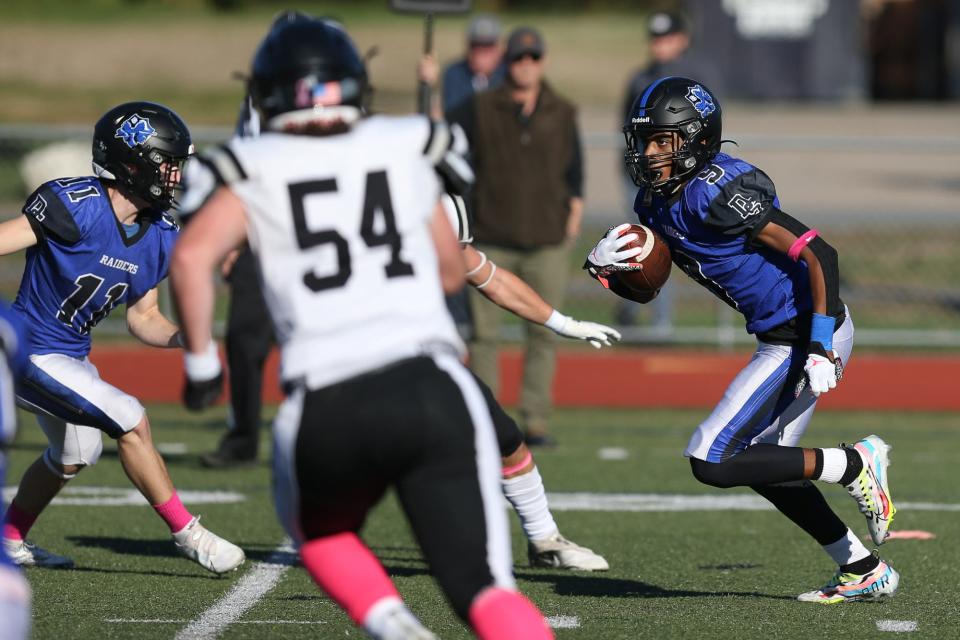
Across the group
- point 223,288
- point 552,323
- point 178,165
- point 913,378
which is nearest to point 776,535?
point 552,323

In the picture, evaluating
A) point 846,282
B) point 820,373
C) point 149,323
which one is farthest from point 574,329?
point 846,282

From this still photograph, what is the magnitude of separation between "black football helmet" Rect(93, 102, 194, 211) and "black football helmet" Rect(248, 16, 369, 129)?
66.5 inches

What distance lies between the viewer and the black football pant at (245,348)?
7.55m

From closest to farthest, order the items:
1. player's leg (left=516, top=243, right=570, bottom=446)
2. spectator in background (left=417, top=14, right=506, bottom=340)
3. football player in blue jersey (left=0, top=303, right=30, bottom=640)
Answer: football player in blue jersey (left=0, top=303, right=30, bottom=640)
player's leg (left=516, top=243, right=570, bottom=446)
spectator in background (left=417, top=14, right=506, bottom=340)

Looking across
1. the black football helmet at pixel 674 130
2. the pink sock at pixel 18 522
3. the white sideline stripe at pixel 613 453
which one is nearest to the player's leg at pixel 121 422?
the pink sock at pixel 18 522

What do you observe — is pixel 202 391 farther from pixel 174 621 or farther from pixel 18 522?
pixel 18 522

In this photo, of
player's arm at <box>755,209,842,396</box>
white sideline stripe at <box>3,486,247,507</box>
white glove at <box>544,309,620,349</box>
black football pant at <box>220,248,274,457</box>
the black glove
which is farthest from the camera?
black football pant at <box>220,248,274,457</box>

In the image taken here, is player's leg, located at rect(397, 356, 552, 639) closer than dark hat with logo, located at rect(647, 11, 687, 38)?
Yes

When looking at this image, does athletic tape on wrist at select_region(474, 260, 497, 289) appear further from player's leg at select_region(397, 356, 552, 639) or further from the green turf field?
player's leg at select_region(397, 356, 552, 639)

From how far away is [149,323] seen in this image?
16.7ft

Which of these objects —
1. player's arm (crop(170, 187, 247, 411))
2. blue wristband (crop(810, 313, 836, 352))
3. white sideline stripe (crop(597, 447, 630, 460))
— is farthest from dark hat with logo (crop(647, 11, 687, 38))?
player's arm (crop(170, 187, 247, 411))

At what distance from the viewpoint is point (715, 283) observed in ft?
16.1

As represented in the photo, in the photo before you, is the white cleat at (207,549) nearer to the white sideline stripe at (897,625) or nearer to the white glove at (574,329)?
the white glove at (574,329)

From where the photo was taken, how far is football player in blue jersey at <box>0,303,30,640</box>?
114 inches
